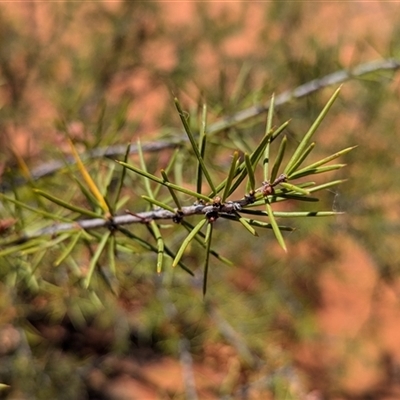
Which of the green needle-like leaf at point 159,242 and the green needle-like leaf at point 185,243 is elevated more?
the green needle-like leaf at point 185,243

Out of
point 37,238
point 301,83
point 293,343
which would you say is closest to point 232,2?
point 293,343

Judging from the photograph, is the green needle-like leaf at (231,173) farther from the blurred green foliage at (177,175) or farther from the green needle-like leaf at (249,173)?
the blurred green foliage at (177,175)

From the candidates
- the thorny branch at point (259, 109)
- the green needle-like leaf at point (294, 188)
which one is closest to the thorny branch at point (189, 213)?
the green needle-like leaf at point (294, 188)

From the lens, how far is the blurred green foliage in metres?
0.61

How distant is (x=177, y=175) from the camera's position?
1.37 feet

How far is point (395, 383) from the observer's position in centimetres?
163

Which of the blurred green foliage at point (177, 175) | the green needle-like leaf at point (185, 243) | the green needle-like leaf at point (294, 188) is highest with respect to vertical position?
the green needle-like leaf at point (294, 188)

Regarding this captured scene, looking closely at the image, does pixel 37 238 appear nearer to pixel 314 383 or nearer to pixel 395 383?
pixel 314 383

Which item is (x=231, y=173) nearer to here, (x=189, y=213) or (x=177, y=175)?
(x=189, y=213)

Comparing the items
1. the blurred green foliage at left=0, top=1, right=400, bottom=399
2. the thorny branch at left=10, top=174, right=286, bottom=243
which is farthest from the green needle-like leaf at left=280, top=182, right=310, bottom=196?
the blurred green foliage at left=0, top=1, right=400, bottom=399

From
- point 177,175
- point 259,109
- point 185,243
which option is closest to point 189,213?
point 185,243

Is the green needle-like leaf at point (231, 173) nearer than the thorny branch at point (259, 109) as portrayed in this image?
Yes

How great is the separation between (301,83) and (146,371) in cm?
105

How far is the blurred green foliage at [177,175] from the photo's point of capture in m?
0.61
